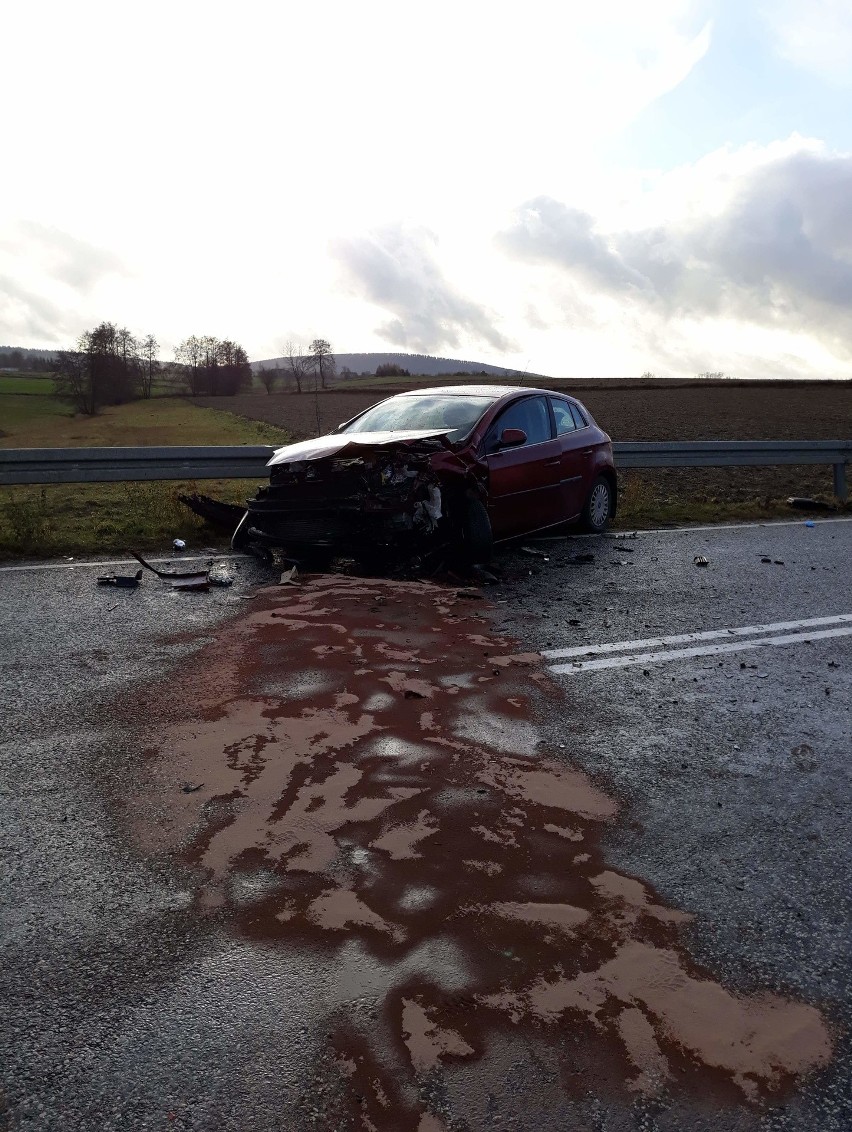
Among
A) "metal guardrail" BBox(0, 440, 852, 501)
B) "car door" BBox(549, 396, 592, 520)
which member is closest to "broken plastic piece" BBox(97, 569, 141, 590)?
"metal guardrail" BBox(0, 440, 852, 501)

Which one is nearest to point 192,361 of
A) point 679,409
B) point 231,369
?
point 231,369

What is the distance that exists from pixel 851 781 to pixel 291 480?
509cm

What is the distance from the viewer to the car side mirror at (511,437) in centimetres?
852

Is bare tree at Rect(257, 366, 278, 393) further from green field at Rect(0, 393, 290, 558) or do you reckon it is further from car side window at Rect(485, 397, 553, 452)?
car side window at Rect(485, 397, 553, 452)

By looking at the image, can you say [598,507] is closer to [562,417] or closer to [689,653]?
[562,417]

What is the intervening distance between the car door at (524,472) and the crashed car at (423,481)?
0.5 inches

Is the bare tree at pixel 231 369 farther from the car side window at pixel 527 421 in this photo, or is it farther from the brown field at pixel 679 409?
the car side window at pixel 527 421

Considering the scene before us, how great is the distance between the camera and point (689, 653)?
584 centimetres

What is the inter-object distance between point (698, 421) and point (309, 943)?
3518 centimetres

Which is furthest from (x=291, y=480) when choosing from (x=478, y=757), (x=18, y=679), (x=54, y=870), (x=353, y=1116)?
(x=353, y=1116)

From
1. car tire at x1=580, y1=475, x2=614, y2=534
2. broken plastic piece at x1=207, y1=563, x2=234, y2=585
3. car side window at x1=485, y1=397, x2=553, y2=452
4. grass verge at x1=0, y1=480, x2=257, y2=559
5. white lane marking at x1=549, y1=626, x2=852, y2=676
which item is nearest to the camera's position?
white lane marking at x1=549, y1=626, x2=852, y2=676

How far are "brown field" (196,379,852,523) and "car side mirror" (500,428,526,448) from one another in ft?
12.4

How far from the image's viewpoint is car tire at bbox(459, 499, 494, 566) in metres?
8.06

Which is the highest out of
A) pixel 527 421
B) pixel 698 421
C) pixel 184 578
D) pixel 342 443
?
pixel 527 421
